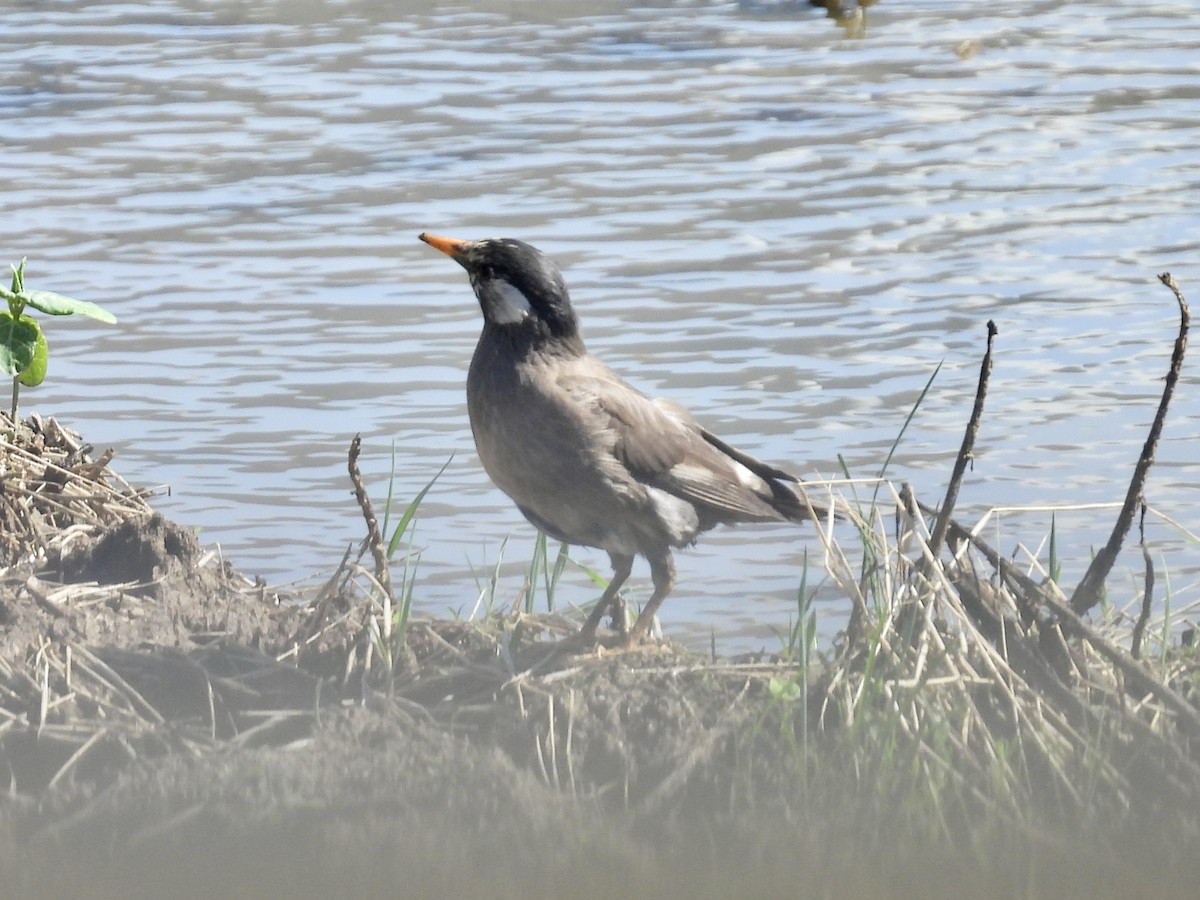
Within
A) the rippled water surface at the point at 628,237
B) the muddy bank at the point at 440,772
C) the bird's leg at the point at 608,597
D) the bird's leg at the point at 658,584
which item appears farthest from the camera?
the rippled water surface at the point at 628,237

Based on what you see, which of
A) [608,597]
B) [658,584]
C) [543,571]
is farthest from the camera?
[543,571]

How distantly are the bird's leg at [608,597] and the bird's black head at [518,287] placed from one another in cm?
67

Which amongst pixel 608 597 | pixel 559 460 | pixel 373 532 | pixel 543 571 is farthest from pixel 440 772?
pixel 543 571

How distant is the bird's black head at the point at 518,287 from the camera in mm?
5230

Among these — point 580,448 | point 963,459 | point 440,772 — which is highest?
point 963,459

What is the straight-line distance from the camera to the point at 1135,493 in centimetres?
437

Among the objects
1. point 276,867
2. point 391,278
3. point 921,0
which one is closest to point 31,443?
point 276,867

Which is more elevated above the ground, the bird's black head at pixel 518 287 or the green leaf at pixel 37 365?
the bird's black head at pixel 518 287

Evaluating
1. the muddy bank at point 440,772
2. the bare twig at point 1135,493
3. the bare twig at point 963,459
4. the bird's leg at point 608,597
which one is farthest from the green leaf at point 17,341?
the bare twig at point 1135,493

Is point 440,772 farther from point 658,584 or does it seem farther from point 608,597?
point 658,584

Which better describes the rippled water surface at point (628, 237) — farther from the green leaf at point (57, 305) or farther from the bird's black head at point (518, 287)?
the green leaf at point (57, 305)

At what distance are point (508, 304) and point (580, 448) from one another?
507 millimetres

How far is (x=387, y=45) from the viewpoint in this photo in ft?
48.9

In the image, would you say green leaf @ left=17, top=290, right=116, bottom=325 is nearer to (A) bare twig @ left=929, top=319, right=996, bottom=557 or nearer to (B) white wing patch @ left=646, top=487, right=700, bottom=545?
(B) white wing patch @ left=646, top=487, right=700, bottom=545
